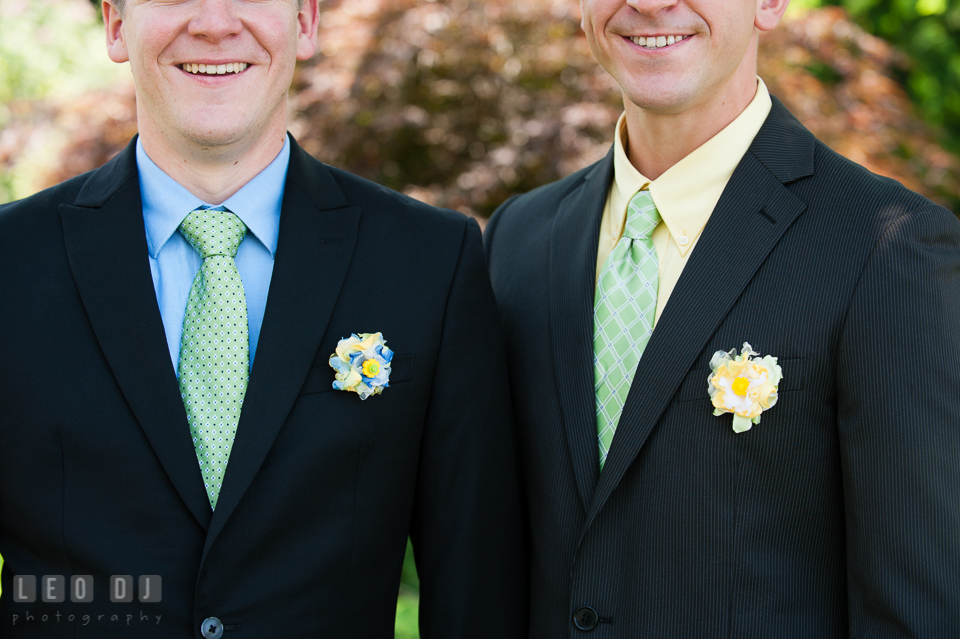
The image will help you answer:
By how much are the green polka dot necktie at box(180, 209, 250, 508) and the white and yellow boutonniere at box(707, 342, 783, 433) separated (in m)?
1.09

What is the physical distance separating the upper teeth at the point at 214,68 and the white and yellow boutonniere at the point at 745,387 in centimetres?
134

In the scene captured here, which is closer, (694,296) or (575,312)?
(694,296)

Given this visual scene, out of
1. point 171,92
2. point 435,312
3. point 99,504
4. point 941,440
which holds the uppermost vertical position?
point 171,92

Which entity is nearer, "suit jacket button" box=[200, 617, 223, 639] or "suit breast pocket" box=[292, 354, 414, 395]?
"suit jacket button" box=[200, 617, 223, 639]

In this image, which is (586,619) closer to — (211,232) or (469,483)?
(469,483)

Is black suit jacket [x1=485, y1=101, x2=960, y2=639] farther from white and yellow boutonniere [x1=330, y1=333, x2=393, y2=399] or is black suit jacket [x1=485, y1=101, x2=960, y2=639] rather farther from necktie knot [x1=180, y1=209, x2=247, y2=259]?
necktie knot [x1=180, y1=209, x2=247, y2=259]

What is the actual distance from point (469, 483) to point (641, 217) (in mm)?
812

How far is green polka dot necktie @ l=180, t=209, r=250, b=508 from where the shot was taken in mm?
2010

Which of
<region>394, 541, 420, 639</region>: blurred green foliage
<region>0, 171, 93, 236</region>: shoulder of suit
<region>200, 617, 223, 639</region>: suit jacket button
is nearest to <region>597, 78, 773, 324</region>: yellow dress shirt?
<region>200, 617, 223, 639</region>: suit jacket button

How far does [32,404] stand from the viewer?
76.7 inches

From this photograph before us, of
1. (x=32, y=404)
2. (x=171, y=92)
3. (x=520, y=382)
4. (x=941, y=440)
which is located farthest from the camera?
(x=520, y=382)

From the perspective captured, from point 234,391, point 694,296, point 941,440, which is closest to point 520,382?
point 694,296

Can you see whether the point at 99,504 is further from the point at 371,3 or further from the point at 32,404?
the point at 371,3

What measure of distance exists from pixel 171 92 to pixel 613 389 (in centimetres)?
128
